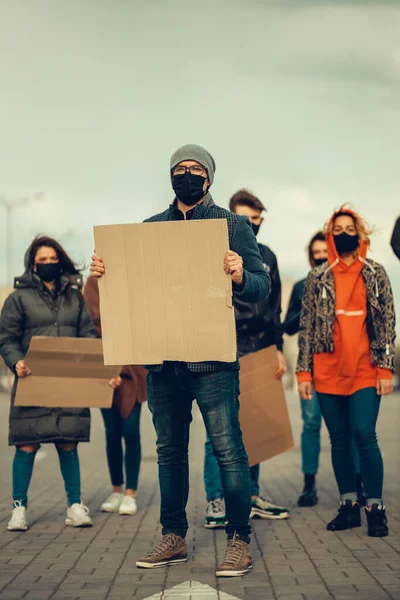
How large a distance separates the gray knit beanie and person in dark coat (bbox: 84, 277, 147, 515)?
8.89ft

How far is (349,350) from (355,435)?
0.54 meters

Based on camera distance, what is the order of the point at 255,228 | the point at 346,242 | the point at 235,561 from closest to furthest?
1. the point at 235,561
2. the point at 346,242
3. the point at 255,228

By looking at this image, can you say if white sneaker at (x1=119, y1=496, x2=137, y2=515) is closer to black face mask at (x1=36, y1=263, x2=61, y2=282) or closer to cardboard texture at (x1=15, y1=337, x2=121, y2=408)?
cardboard texture at (x1=15, y1=337, x2=121, y2=408)

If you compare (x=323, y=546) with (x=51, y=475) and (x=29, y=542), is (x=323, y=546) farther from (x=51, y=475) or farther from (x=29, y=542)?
(x=51, y=475)

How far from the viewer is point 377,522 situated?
21.7 ft

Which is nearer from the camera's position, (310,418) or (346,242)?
(346,242)

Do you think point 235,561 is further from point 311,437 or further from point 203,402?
point 311,437

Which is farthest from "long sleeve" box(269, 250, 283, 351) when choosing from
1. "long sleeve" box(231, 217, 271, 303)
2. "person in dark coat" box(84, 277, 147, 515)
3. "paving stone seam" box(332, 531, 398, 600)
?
"long sleeve" box(231, 217, 271, 303)

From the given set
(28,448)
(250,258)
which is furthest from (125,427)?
(250,258)

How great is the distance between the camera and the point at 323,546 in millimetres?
6238

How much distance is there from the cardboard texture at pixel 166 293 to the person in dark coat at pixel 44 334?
2006 millimetres

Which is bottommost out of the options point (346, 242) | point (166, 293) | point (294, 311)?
point (294, 311)

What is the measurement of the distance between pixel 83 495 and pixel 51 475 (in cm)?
180

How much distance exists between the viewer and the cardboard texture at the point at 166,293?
537 cm
